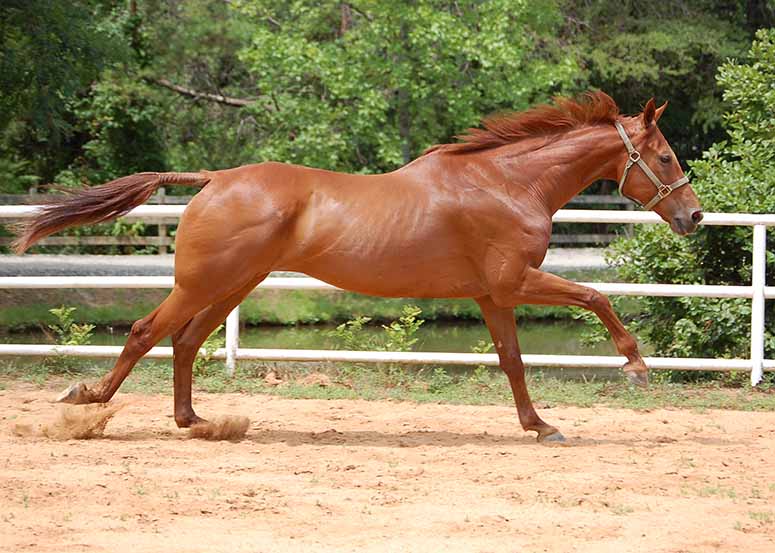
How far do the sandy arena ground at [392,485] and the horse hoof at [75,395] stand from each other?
0.80 ft

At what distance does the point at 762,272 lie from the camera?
809cm

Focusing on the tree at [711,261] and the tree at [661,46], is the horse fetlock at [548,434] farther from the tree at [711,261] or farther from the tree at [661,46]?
the tree at [661,46]

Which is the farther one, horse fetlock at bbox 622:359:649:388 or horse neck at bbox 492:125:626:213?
horse neck at bbox 492:125:626:213

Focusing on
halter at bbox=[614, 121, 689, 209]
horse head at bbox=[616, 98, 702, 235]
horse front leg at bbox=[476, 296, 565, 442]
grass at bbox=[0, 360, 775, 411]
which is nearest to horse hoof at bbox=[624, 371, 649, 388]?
horse front leg at bbox=[476, 296, 565, 442]

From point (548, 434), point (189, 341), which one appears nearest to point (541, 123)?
point (548, 434)

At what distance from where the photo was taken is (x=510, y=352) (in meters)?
6.59

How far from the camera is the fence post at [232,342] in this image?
328 inches

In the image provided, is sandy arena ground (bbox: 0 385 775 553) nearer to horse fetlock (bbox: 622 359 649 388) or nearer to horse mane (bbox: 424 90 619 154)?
horse fetlock (bbox: 622 359 649 388)

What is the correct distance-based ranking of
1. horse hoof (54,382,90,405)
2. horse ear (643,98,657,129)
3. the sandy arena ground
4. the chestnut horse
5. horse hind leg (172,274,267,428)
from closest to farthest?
the sandy arena ground
the chestnut horse
horse hoof (54,382,90,405)
horse ear (643,98,657,129)
horse hind leg (172,274,267,428)

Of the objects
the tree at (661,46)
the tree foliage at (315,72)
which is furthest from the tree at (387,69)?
the tree at (661,46)

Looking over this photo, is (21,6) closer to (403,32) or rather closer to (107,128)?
(403,32)

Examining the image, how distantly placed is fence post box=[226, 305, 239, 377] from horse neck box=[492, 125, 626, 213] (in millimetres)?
2825

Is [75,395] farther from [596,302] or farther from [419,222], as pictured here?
[596,302]

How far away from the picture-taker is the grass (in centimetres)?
782
